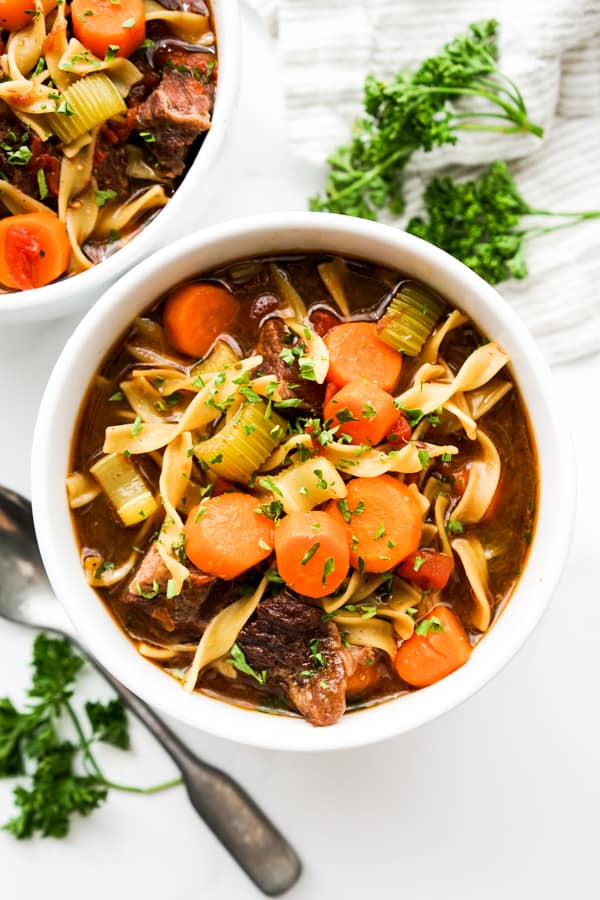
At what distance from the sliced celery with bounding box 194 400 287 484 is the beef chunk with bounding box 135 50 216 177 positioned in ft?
3.20

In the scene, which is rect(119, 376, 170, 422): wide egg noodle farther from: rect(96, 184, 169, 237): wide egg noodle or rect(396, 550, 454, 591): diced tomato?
rect(396, 550, 454, 591): diced tomato

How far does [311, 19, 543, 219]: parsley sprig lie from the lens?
3.58m

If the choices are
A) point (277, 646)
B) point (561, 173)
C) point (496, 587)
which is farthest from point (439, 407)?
point (561, 173)

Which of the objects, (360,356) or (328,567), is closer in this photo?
(328,567)

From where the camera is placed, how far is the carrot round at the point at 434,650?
119 inches

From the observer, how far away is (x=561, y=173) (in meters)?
3.81

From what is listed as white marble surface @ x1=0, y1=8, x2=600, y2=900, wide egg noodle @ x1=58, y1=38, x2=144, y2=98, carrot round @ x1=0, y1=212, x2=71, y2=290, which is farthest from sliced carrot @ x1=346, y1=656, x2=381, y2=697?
wide egg noodle @ x1=58, y1=38, x2=144, y2=98

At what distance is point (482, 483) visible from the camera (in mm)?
3070

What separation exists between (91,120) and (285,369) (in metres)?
1.10

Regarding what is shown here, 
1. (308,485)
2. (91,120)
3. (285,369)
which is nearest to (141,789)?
(308,485)

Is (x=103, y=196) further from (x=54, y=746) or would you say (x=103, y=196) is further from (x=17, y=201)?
(x=54, y=746)

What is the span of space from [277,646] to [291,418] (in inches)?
29.4

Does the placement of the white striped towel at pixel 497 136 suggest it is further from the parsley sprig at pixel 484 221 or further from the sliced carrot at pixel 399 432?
the sliced carrot at pixel 399 432

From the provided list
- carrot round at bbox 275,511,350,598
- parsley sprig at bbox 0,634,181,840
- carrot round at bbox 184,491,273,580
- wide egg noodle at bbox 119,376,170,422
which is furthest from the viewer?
parsley sprig at bbox 0,634,181,840
